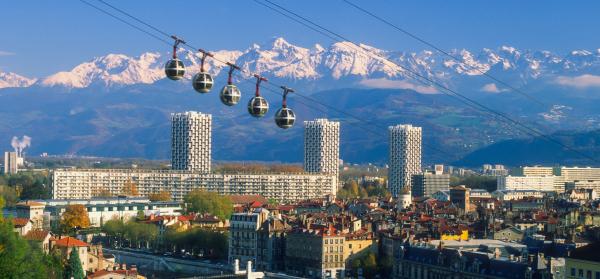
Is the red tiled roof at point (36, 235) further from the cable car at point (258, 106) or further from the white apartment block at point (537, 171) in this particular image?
the white apartment block at point (537, 171)

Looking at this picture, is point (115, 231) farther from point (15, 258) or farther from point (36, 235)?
point (15, 258)

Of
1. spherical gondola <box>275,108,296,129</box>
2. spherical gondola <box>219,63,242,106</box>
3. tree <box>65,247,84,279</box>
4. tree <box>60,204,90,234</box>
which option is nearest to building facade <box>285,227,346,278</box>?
tree <box>65,247,84,279</box>

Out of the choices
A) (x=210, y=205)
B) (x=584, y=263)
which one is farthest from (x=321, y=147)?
(x=584, y=263)

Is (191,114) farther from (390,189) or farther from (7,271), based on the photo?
(7,271)

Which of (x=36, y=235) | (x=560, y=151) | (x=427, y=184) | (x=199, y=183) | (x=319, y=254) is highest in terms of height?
(x=560, y=151)

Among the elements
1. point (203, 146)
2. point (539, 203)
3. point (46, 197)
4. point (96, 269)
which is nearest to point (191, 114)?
point (203, 146)

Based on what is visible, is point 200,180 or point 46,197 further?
point 200,180

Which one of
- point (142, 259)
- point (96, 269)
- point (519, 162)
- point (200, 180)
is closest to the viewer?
point (96, 269)
